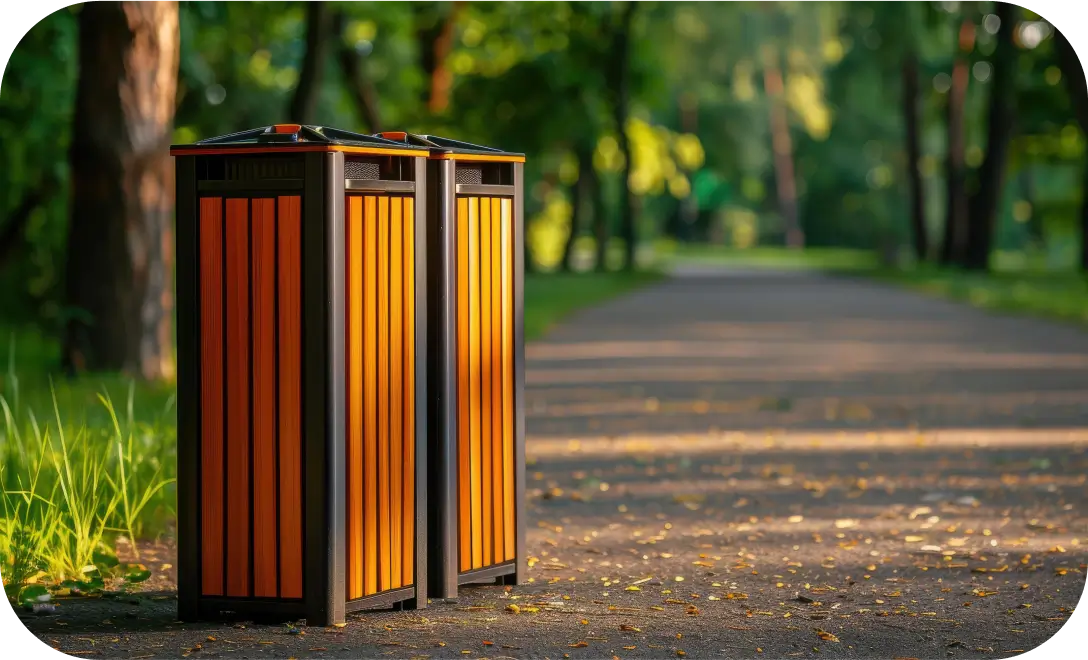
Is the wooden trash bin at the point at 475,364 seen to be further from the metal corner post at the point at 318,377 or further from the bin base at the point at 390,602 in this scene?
the metal corner post at the point at 318,377

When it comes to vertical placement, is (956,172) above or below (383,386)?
above

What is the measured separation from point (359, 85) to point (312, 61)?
6.87 meters

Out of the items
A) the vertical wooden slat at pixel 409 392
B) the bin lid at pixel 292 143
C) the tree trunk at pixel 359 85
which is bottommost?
the vertical wooden slat at pixel 409 392

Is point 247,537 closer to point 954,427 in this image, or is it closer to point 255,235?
point 255,235

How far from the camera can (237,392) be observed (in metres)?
5.17

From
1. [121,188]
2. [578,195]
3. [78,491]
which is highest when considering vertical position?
[578,195]

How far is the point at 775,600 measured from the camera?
575cm

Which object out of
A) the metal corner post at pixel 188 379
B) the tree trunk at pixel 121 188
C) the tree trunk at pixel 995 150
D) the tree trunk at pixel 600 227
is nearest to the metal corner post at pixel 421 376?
the metal corner post at pixel 188 379

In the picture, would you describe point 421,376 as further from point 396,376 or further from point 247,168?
point 247,168

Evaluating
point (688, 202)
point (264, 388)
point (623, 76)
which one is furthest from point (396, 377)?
point (688, 202)

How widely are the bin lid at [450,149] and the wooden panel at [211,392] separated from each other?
0.71 m

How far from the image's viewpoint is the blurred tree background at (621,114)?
1594cm

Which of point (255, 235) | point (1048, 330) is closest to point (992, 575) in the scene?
point (255, 235)

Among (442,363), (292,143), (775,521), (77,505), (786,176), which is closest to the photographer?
(292,143)
